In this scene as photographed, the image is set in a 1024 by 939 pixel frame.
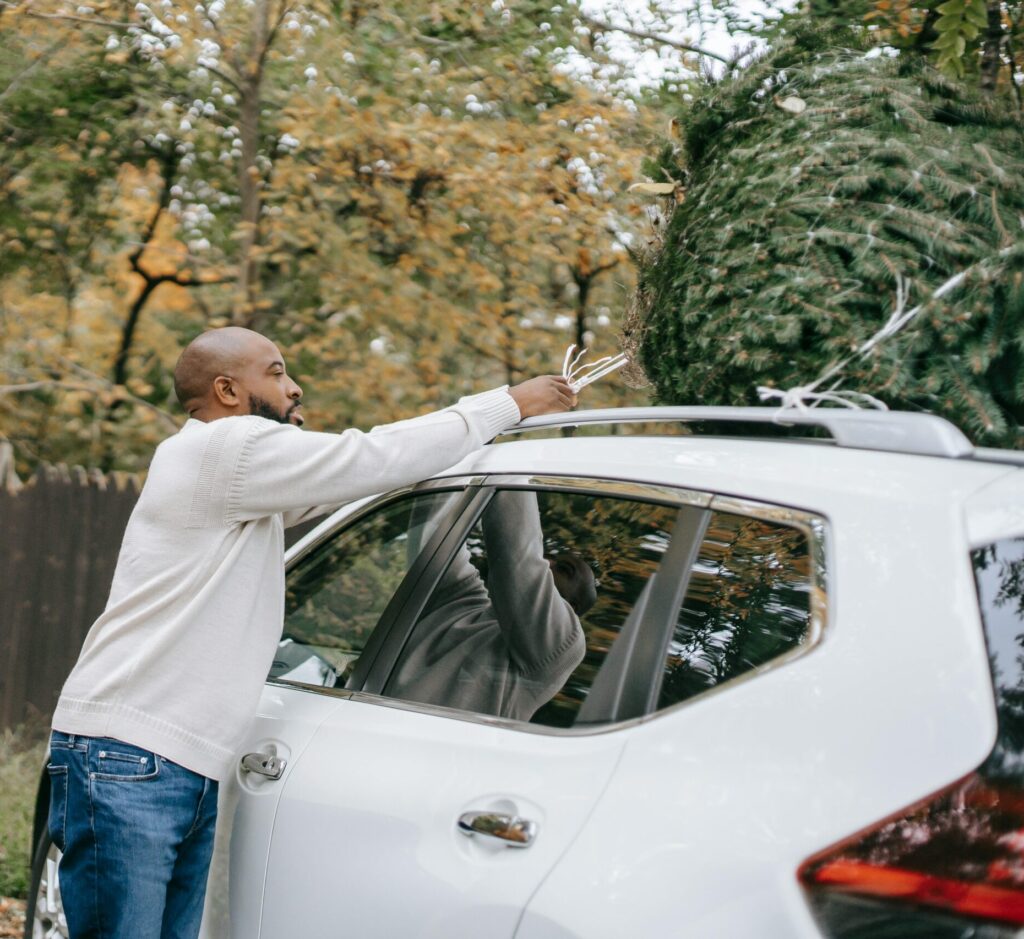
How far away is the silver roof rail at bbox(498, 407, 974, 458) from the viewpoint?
1993mm

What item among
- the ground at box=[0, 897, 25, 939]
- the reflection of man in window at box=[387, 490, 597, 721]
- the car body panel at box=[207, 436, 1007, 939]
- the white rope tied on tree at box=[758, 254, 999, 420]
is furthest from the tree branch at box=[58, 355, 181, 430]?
the white rope tied on tree at box=[758, 254, 999, 420]

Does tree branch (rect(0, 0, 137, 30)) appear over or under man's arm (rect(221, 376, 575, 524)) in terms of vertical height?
over

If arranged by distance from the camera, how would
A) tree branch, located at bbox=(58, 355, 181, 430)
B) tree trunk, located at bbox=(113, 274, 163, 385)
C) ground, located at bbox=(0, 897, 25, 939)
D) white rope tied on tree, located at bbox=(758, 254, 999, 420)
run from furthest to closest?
tree trunk, located at bbox=(113, 274, 163, 385), tree branch, located at bbox=(58, 355, 181, 430), ground, located at bbox=(0, 897, 25, 939), white rope tied on tree, located at bbox=(758, 254, 999, 420)

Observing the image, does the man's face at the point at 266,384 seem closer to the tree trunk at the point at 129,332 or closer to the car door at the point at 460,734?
the car door at the point at 460,734

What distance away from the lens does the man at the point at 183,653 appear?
2.57 metres

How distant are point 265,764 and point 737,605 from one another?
119 centimetres

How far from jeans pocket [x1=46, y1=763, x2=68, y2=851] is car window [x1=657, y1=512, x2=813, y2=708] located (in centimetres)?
142

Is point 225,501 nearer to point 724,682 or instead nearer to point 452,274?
point 724,682

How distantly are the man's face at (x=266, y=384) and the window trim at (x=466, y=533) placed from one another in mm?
358

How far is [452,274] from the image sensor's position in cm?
1095

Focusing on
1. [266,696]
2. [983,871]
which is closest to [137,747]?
[266,696]

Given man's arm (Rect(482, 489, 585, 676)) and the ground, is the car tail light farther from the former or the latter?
the ground

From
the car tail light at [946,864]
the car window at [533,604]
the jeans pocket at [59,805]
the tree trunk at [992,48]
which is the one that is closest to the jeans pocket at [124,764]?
the jeans pocket at [59,805]

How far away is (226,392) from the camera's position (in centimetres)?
296
